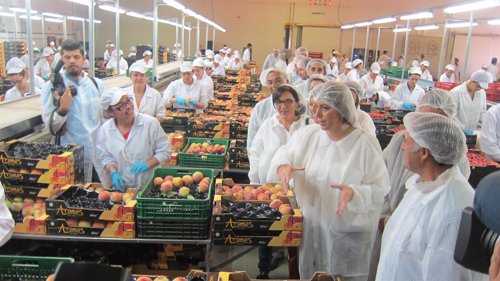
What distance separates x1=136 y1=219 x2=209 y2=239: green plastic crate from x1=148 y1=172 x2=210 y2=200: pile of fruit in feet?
0.62

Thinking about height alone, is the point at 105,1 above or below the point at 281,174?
above

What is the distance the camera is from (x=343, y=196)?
2.48 meters

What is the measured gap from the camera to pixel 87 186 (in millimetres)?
3055

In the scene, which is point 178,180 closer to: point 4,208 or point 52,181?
point 52,181

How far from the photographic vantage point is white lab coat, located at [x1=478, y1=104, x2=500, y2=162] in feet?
15.6

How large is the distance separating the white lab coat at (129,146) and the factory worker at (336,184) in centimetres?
115

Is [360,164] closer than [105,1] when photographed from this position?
Yes

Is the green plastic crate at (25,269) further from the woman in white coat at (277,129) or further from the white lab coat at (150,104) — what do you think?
the white lab coat at (150,104)

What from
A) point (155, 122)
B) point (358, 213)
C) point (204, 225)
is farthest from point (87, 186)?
point (358, 213)

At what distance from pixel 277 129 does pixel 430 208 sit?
184 centimetres

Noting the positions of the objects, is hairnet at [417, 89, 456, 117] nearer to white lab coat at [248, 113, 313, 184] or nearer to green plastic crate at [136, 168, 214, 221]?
white lab coat at [248, 113, 313, 184]

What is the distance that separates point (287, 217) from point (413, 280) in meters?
0.90

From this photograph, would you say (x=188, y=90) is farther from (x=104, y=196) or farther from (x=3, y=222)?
(x=3, y=222)

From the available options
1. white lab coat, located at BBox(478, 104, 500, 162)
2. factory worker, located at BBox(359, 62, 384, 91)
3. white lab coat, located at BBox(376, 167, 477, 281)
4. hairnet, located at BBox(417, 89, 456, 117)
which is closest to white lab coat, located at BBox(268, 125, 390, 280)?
white lab coat, located at BBox(376, 167, 477, 281)
